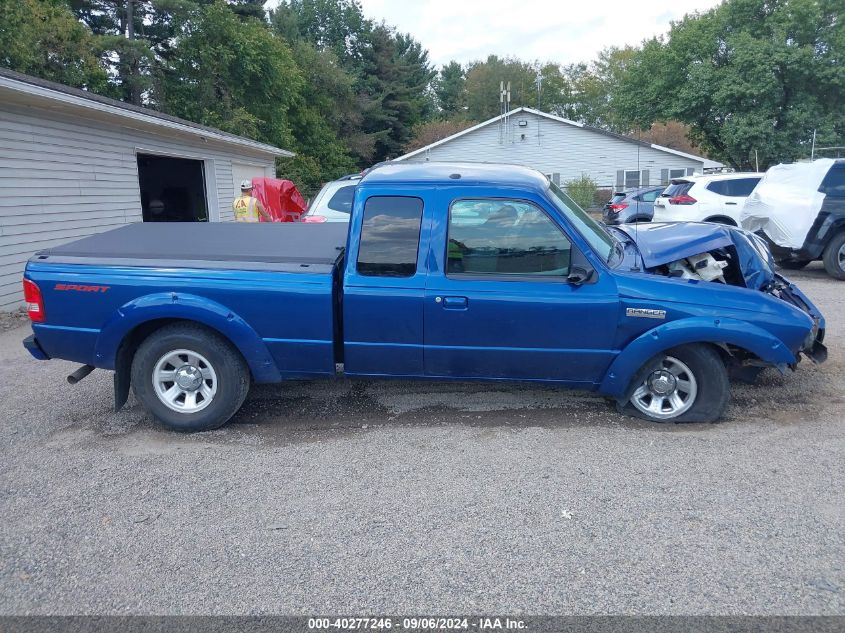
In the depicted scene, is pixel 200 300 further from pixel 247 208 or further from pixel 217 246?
pixel 247 208

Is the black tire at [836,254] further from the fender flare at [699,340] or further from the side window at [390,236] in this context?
the side window at [390,236]

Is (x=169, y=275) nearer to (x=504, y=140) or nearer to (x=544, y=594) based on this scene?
(x=544, y=594)

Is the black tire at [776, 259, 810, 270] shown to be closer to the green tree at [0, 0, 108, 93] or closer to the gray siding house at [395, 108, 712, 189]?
the green tree at [0, 0, 108, 93]

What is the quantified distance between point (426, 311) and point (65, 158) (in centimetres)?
875

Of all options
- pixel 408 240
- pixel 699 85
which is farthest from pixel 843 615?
pixel 699 85

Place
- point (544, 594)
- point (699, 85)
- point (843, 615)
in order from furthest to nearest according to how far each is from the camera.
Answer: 1. point (699, 85)
2. point (544, 594)
3. point (843, 615)

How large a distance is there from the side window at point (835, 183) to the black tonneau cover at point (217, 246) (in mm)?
8151

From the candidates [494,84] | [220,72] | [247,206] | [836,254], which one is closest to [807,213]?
[836,254]

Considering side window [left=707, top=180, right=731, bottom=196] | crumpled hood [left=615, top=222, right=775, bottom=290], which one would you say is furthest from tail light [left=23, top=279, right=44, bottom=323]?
side window [left=707, top=180, right=731, bottom=196]

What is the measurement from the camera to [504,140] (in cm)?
3148

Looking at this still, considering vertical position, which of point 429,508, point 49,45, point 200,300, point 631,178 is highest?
point 49,45

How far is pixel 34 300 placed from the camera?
4.48 meters

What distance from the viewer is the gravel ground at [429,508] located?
2.84m

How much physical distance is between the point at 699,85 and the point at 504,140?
9680 millimetres
